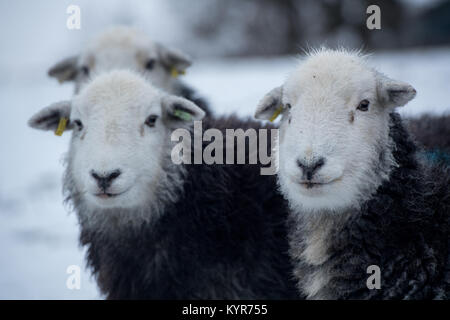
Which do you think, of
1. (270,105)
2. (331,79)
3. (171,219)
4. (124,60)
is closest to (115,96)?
(171,219)

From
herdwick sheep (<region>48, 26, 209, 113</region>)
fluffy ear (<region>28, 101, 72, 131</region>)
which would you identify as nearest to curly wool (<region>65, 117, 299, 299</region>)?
fluffy ear (<region>28, 101, 72, 131</region>)

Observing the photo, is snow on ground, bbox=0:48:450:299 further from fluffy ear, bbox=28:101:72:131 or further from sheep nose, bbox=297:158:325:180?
sheep nose, bbox=297:158:325:180

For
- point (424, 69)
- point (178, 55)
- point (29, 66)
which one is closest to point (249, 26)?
point (29, 66)

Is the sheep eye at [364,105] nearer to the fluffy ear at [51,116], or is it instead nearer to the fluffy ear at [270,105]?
the fluffy ear at [270,105]

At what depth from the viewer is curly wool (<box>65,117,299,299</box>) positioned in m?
4.00

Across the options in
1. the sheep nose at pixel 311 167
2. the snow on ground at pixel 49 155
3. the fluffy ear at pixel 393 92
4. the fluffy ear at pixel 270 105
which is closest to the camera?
the sheep nose at pixel 311 167

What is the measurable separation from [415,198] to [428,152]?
1.00 meters

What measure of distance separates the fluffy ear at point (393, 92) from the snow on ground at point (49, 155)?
1797 millimetres

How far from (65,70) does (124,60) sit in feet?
3.18

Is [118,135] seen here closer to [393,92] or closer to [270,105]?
[270,105]

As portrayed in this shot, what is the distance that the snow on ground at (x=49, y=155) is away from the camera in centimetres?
561

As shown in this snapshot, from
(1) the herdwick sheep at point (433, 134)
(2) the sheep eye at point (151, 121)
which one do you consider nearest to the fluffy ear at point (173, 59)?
(2) the sheep eye at point (151, 121)

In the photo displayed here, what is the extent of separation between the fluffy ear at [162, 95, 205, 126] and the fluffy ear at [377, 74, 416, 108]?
53.0 inches

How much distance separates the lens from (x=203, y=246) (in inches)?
159
